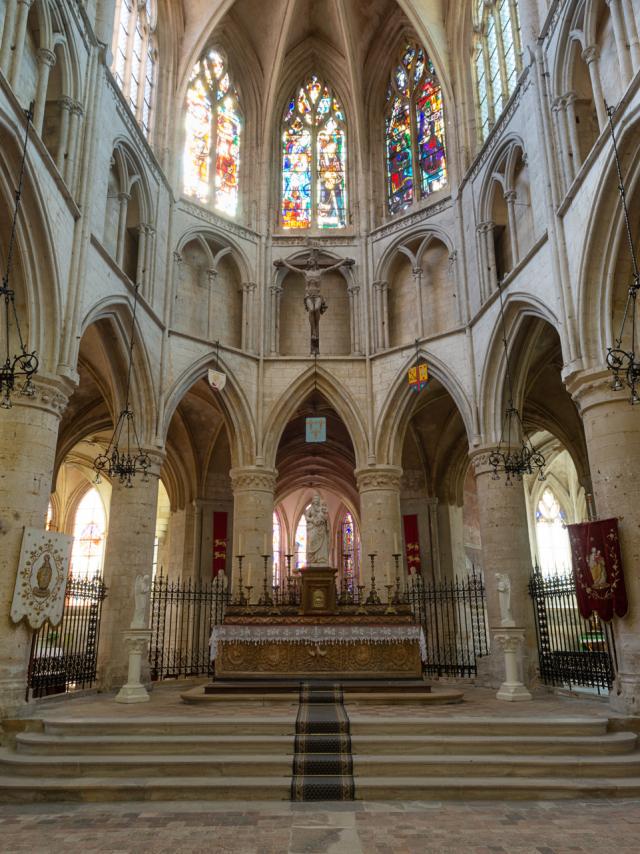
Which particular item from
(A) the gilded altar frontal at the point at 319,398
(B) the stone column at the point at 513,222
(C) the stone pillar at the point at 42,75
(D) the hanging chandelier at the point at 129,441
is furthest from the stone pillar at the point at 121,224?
(B) the stone column at the point at 513,222

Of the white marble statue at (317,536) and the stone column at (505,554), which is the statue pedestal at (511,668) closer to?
the stone column at (505,554)

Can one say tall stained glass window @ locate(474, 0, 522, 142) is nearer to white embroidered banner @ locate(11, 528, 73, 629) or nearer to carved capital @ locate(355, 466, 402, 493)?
carved capital @ locate(355, 466, 402, 493)

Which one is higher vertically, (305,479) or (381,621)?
(305,479)

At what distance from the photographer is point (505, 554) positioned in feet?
55.1

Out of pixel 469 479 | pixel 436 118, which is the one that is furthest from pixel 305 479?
pixel 436 118

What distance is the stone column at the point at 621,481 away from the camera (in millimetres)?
10938

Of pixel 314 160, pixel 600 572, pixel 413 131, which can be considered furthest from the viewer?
pixel 314 160

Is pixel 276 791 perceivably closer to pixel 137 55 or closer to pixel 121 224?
pixel 121 224

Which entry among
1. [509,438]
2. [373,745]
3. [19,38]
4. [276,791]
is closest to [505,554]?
[509,438]

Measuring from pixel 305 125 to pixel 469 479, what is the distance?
15465 millimetres

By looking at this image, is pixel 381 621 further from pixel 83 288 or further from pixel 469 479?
pixel 469 479

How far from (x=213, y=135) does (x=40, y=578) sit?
675 inches

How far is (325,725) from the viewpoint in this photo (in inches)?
375

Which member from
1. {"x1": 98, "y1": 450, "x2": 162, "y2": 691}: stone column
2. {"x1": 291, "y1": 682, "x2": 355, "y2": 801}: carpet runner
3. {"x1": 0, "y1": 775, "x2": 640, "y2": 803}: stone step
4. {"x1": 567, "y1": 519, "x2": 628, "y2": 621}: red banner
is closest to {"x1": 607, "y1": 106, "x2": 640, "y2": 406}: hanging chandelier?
{"x1": 567, "y1": 519, "x2": 628, "y2": 621}: red banner
